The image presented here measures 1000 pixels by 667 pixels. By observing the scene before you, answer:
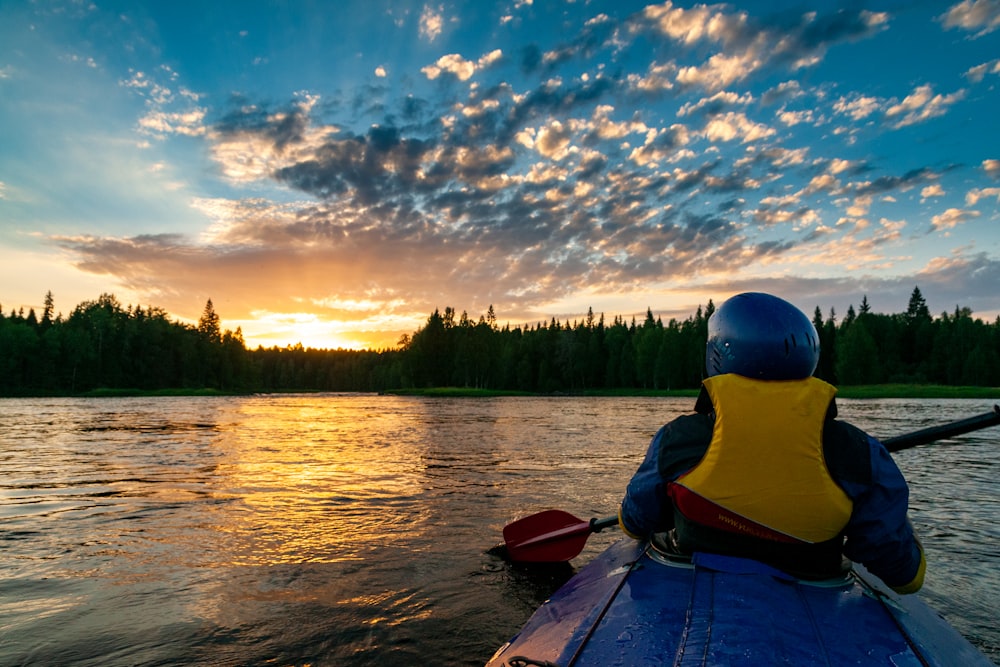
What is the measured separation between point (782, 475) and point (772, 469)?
0.05m

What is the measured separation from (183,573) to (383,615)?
111 inches

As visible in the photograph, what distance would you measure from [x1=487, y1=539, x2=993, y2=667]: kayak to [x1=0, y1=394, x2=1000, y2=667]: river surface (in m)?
2.12

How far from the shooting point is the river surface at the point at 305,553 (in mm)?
4875

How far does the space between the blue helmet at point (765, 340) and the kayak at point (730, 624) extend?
3.40 feet

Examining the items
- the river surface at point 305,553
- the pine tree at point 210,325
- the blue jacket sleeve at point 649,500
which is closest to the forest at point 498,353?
the pine tree at point 210,325


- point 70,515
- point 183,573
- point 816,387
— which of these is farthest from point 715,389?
point 70,515

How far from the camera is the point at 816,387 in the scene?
2918 mm

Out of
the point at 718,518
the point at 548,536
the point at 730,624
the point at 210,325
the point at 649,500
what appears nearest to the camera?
the point at 730,624

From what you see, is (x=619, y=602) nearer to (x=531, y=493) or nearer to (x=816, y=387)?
(x=816, y=387)

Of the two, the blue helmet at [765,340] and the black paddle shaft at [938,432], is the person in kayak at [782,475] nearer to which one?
the blue helmet at [765,340]

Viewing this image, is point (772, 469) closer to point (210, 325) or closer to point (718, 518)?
point (718, 518)

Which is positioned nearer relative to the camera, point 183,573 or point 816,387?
point 816,387

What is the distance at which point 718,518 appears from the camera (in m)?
2.93

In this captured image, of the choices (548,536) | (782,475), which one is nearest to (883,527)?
(782,475)
